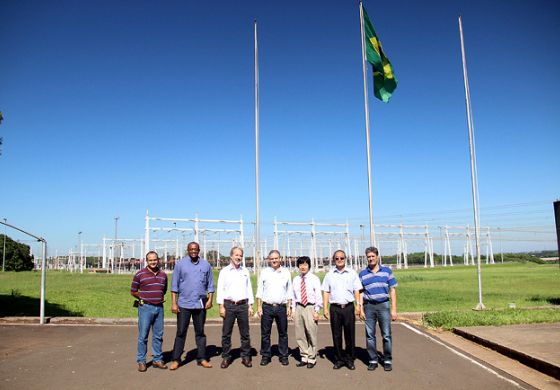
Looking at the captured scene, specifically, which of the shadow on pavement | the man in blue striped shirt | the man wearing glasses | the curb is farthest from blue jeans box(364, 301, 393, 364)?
the shadow on pavement

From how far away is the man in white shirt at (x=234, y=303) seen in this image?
762 centimetres

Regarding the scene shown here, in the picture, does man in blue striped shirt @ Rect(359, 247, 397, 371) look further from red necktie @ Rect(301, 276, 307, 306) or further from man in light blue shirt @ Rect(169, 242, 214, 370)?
man in light blue shirt @ Rect(169, 242, 214, 370)

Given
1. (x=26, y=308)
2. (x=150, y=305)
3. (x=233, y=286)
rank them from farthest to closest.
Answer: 1. (x=26, y=308)
2. (x=233, y=286)
3. (x=150, y=305)

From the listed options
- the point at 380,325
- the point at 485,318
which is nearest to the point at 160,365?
the point at 380,325

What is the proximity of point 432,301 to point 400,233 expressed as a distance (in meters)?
64.2

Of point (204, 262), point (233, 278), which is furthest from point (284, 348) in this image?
point (204, 262)

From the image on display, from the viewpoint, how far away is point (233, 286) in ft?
25.4

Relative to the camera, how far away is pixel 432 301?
61.6 feet

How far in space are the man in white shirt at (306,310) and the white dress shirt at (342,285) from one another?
0.20 meters

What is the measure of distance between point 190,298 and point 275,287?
1378 mm

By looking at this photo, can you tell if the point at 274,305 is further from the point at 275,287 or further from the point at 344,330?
the point at 344,330

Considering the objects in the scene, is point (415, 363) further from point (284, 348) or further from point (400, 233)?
point (400, 233)

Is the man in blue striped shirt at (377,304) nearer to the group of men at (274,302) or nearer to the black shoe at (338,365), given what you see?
the group of men at (274,302)

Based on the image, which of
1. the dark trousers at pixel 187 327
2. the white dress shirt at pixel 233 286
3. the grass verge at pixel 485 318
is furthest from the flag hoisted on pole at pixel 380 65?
the dark trousers at pixel 187 327
